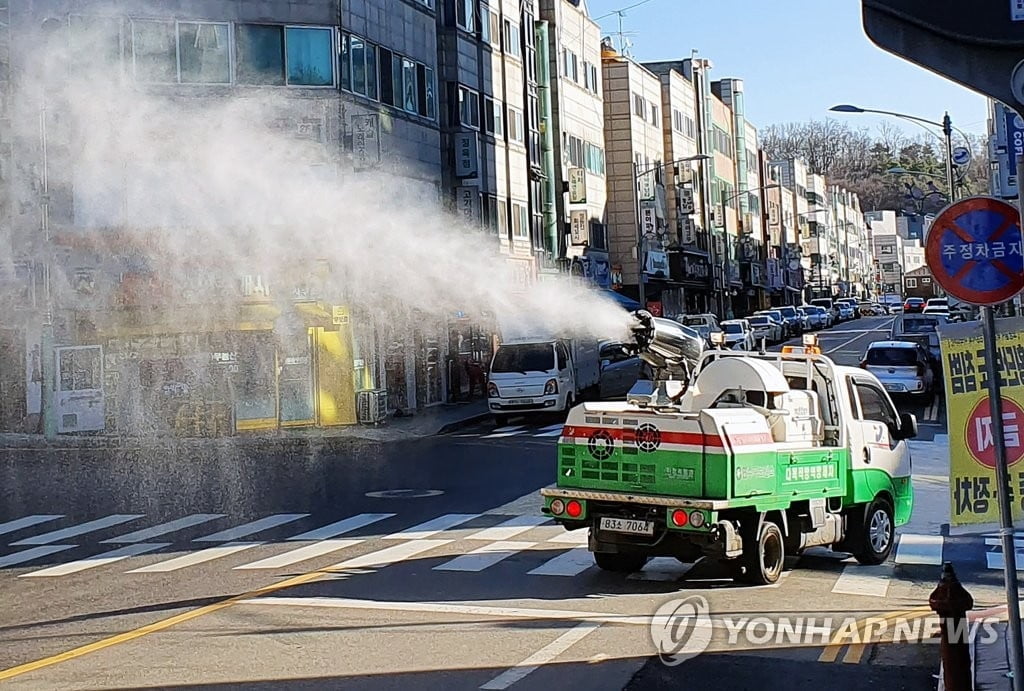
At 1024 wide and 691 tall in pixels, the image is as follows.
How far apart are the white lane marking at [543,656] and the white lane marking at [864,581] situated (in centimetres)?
288

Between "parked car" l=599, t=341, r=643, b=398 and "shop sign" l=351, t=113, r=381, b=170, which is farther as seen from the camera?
"parked car" l=599, t=341, r=643, b=398

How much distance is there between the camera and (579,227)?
5541 centimetres

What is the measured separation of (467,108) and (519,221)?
5.78m

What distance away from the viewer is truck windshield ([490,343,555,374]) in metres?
32.4

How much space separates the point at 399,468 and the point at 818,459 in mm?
11654

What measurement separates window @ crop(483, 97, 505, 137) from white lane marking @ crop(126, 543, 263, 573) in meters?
30.6

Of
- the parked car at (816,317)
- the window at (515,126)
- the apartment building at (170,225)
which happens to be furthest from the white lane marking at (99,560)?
the parked car at (816,317)

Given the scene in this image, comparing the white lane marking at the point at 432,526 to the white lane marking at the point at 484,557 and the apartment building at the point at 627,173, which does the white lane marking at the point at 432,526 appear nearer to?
the white lane marking at the point at 484,557

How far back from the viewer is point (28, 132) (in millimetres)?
28234

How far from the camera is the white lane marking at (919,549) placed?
13461mm

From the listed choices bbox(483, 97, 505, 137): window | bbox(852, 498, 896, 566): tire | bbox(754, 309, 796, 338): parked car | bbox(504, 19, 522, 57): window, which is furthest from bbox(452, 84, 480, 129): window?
bbox(852, 498, 896, 566): tire

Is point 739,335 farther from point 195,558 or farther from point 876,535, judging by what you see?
point 195,558

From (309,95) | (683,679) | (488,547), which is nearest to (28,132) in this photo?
(309,95)

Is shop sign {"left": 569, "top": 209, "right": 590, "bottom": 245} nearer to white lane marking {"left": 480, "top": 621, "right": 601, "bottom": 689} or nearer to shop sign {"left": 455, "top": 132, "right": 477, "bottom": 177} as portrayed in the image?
shop sign {"left": 455, "top": 132, "right": 477, "bottom": 177}
